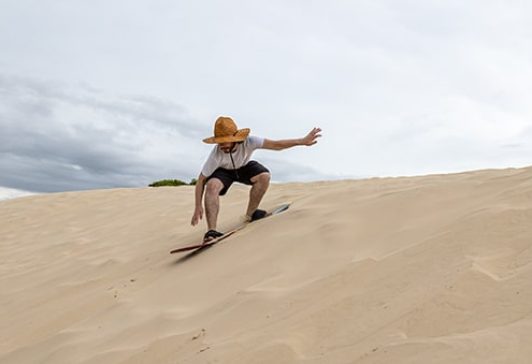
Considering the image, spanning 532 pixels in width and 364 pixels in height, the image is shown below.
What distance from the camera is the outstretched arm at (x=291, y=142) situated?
4344 mm

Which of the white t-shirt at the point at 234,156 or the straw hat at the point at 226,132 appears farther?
the white t-shirt at the point at 234,156

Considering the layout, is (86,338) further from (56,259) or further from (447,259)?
(56,259)

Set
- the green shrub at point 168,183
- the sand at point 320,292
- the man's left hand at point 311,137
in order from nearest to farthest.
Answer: the sand at point 320,292, the man's left hand at point 311,137, the green shrub at point 168,183

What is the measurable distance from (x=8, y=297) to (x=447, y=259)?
3.59 meters

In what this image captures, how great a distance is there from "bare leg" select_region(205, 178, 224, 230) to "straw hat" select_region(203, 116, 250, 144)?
34 cm

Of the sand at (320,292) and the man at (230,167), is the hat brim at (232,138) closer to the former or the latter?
the man at (230,167)

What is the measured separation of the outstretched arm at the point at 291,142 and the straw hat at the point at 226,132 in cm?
20

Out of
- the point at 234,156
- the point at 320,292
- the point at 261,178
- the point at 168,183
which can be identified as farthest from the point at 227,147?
the point at 168,183

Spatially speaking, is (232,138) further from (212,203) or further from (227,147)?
(212,203)

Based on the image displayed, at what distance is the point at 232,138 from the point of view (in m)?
4.47

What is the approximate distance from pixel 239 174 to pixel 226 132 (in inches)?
16.3

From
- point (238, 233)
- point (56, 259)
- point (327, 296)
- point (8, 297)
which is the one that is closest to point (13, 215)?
point (56, 259)

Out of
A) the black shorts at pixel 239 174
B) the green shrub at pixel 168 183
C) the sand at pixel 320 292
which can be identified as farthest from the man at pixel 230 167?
the green shrub at pixel 168 183

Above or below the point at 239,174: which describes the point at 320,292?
below
